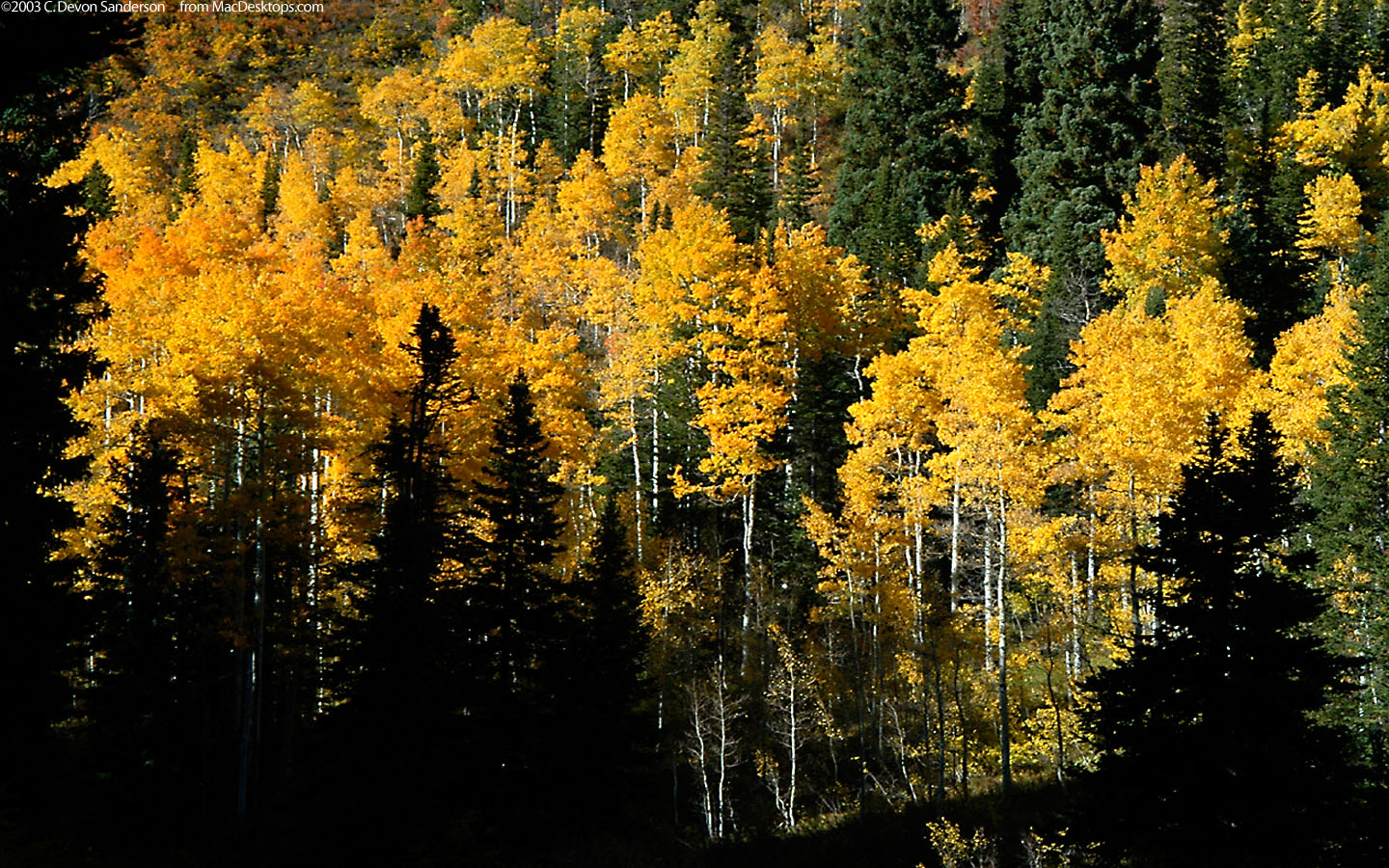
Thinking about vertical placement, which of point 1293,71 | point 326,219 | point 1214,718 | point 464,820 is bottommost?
point 464,820

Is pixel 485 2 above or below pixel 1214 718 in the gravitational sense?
above

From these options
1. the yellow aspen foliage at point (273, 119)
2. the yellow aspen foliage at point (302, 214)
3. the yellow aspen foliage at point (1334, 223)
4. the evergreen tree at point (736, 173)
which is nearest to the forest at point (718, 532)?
the yellow aspen foliage at point (1334, 223)

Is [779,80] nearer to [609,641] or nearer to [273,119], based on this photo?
[273,119]

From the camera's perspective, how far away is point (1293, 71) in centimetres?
6228

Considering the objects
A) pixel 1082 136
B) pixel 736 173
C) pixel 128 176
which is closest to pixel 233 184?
pixel 128 176

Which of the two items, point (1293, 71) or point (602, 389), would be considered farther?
point (1293, 71)

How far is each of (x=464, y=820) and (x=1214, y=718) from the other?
16635 millimetres

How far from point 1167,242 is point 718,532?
2218 centimetres

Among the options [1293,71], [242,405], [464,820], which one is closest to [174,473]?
[242,405]

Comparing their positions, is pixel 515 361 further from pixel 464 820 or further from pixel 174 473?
pixel 464 820

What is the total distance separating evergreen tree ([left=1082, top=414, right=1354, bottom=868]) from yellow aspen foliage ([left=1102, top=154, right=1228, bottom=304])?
2791 centimetres

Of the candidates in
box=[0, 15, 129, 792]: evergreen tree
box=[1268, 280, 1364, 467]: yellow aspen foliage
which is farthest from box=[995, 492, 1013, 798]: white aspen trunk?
box=[0, 15, 129, 792]: evergreen tree

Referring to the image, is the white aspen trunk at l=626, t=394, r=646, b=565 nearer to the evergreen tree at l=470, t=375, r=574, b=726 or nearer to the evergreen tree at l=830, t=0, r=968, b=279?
the evergreen tree at l=470, t=375, r=574, b=726

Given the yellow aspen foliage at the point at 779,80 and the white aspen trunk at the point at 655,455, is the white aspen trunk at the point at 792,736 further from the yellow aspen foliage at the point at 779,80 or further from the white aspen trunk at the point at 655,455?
the yellow aspen foliage at the point at 779,80
